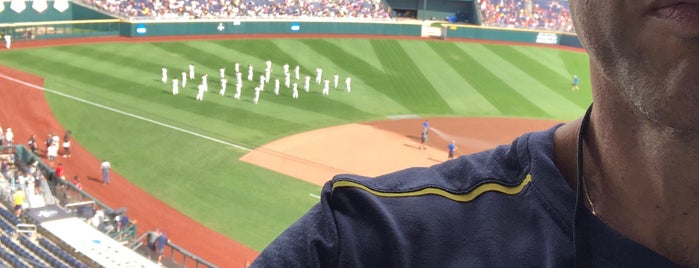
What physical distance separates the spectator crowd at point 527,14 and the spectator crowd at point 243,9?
5.81 meters

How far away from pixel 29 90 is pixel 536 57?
71.4ft

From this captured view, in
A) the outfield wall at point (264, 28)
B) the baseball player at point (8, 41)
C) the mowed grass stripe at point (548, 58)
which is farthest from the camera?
the mowed grass stripe at point (548, 58)

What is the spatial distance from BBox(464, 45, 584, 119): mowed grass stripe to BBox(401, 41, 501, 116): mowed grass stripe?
185 cm

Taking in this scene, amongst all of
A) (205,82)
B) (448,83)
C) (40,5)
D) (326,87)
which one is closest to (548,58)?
(448,83)

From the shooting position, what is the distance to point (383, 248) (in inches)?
52.0

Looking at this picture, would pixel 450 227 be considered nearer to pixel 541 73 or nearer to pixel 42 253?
pixel 42 253

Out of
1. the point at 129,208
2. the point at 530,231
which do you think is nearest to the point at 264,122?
the point at 129,208

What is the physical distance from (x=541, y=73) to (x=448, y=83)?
5.21 meters

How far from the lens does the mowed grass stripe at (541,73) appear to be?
29.7 m

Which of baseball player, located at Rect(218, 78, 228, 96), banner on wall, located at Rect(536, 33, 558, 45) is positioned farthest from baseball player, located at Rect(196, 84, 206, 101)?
banner on wall, located at Rect(536, 33, 558, 45)

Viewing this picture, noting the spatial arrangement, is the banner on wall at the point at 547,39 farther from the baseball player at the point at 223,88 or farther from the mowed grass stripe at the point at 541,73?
the baseball player at the point at 223,88

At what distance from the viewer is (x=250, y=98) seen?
24766mm

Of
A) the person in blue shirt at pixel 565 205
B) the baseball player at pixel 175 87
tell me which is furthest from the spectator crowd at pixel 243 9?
the person in blue shirt at pixel 565 205

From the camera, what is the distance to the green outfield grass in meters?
17.0
